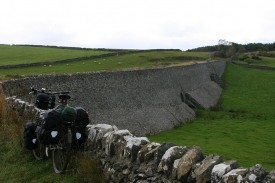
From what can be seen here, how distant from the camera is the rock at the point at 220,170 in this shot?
18.4 feet

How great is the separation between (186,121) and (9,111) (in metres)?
32.7

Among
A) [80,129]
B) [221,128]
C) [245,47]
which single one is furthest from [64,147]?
[245,47]

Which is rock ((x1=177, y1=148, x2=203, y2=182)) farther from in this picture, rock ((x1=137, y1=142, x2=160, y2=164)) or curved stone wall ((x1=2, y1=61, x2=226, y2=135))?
curved stone wall ((x1=2, y1=61, x2=226, y2=135))

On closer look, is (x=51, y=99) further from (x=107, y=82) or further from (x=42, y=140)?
(x=107, y=82)

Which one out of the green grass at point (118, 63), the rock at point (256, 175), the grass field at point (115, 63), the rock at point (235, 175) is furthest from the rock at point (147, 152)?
the green grass at point (118, 63)

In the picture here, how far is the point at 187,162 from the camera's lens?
629 cm

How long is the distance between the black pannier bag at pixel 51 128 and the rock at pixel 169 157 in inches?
108

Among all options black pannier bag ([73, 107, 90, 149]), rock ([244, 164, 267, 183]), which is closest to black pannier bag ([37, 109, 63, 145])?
black pannier bag ([73, 107, 90, 149])

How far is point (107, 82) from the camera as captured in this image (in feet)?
120

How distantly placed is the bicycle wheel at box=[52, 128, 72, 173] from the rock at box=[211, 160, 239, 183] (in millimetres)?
3839

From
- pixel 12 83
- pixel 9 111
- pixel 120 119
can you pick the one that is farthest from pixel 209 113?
pixel 9 111

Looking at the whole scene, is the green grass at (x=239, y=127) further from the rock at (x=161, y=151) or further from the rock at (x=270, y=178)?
the rock at (x=270, y=178)

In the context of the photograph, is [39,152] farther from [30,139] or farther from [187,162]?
[187,162]

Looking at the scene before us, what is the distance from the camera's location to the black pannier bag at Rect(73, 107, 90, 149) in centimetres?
876
